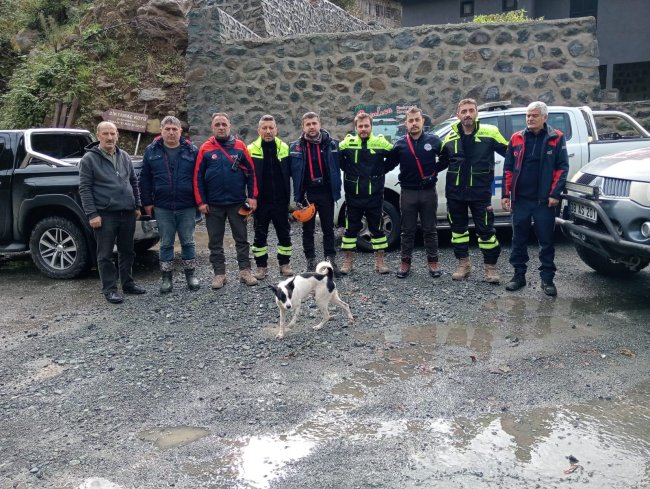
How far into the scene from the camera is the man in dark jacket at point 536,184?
5.98m

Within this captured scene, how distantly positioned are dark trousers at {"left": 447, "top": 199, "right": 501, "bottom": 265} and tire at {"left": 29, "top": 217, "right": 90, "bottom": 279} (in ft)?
14.8

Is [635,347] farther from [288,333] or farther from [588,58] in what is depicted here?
[588,58]

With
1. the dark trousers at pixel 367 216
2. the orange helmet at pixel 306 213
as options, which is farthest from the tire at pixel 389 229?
the orange helmet at pixel 306 213

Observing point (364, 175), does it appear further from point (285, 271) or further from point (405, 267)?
point (285, 271)

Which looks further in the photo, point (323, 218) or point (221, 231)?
point (323, 218)

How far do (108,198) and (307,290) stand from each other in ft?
8.24

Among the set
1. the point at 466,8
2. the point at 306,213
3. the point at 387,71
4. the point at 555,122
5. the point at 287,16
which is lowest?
the point at 306,213

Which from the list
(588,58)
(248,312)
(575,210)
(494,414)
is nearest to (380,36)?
(588,58)

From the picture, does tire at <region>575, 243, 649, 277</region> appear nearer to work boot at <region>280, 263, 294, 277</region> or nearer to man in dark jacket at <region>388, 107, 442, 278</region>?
man in dark jacket at <region>388, 107, 442, 278</region>

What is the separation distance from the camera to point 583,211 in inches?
235

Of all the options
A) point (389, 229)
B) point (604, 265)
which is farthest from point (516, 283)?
point (389, 229)

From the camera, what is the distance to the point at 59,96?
1278 cm

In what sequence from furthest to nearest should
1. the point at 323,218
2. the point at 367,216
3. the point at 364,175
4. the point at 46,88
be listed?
the point at 46,88 < the point at 367,216 < the point at 323,218 < the point at 364,175

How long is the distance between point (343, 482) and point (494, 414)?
1215 millimetres
